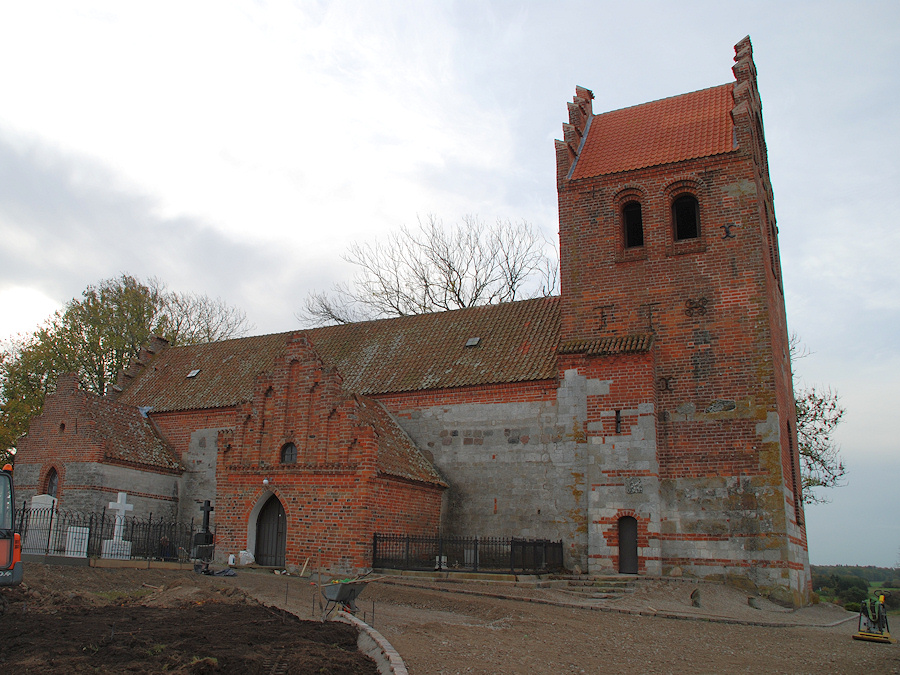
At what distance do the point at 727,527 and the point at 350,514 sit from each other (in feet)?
29.4

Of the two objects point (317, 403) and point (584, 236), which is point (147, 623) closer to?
point (317, 403)

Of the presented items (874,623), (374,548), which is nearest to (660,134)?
(874,623)

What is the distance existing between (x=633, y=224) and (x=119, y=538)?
17.3 metres

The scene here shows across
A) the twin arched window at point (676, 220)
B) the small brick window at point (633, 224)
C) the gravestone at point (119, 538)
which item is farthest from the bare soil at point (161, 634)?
the twin arched window at point (676, 220)

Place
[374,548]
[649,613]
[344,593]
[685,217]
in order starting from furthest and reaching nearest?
[685,217] < [374,548] < [649,613] < [344,593]

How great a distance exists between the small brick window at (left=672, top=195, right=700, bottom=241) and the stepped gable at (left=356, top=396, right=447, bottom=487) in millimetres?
9485

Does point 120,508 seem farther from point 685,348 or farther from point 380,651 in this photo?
point 685,348

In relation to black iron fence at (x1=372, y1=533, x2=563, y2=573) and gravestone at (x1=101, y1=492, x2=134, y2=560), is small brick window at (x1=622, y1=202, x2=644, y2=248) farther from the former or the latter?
gravestone at (x1=101, y1=492, x2=134, y2=560)

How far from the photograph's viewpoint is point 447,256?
36438 mm

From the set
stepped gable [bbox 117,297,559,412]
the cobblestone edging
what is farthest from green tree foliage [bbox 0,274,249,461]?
the cobblestone edging

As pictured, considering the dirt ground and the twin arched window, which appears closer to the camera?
the dirt ground

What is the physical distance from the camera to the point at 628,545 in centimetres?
1736

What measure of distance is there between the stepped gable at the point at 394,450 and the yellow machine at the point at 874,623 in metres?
10.3

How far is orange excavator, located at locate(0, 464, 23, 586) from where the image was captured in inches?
432
